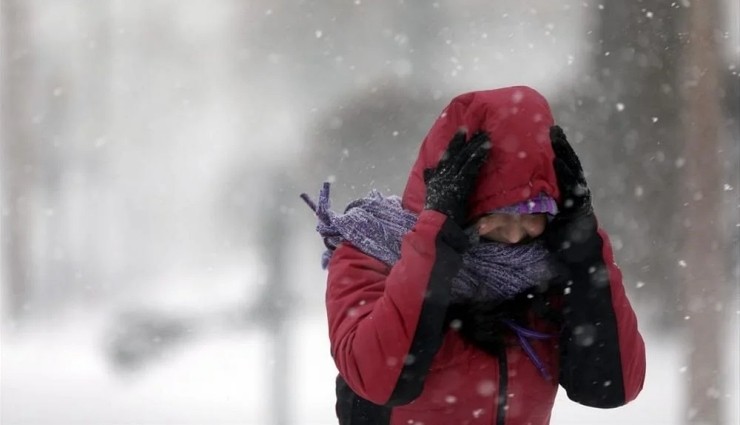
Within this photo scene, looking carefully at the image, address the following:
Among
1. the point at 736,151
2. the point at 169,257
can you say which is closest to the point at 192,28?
the point at 169,257

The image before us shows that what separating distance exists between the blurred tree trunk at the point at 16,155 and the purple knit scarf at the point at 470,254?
4730 mm

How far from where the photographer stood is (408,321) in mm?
1357

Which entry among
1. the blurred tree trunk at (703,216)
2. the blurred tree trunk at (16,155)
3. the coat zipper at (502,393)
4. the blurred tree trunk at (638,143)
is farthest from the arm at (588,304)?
the blurred tree trunk at (16,155)

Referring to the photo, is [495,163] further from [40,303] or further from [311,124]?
[40,303]

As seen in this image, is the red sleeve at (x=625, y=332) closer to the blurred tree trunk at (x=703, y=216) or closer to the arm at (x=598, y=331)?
the arm at (x=598, y=331)

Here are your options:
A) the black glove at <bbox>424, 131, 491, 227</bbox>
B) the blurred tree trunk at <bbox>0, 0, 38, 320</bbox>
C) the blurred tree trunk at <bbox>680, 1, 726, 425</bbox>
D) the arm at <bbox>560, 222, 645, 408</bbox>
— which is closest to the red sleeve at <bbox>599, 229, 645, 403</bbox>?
the arm at <bbox>560, 222, 645, 408</bbox>

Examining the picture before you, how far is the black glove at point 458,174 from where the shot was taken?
1.36 metres

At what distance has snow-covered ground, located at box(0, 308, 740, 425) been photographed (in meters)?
4.55

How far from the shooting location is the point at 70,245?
5.89 meters

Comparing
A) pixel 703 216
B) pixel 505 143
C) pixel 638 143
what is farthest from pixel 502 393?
pixel 638 143

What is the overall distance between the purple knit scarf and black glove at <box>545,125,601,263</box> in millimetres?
72

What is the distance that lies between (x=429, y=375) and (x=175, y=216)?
465 centimetres

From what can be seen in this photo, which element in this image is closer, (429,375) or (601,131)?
(429,375)

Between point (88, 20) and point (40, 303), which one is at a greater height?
point (88, 20)
